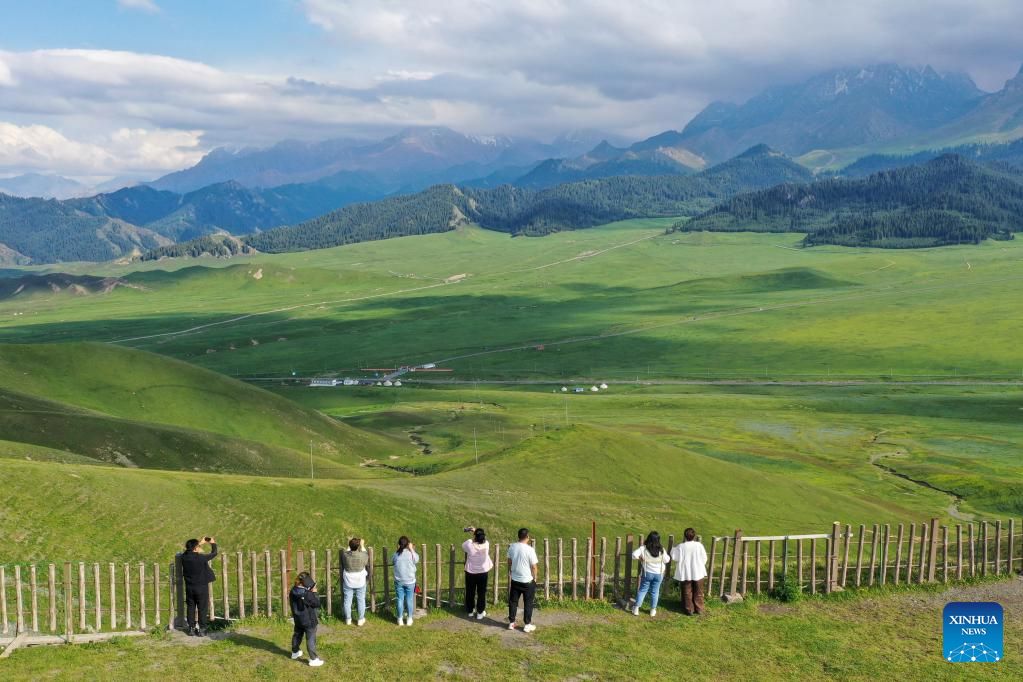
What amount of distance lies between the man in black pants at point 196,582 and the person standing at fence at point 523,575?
10472 millimetres

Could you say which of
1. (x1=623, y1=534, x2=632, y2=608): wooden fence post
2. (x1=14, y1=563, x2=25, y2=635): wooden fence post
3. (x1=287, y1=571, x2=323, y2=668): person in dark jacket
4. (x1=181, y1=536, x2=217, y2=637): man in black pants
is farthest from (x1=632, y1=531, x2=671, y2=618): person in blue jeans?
(x1=14, y1=563, x2=25, y2=635): wooden fence post

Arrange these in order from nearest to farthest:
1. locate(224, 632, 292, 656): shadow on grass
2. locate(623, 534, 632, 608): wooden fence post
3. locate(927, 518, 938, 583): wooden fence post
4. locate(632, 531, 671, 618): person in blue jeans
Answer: locate(224, 632, 292, 656): shadow on grass → locate(632, 531, 671, 618): person in blue jeans → locate(623, 534, 632, 608): wooden fence post → locate(927, 518, 938, 583): wooden fence post

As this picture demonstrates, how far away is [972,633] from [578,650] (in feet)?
48.3

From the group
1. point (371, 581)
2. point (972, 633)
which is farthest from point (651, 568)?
point (972, 633)

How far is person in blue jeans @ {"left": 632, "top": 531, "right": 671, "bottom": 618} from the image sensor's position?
32.7 m

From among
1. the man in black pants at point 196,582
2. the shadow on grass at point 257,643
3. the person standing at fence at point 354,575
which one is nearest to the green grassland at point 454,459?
the man in black pants at point 196,582

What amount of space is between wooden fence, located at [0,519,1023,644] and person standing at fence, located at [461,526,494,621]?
51.4 inches

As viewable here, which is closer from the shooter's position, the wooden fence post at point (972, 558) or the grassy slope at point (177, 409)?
the wooden fence post at point (972, 558)

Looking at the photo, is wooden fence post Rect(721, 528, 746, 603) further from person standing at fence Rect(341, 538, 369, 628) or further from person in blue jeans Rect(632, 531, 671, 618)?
person standing at fence Rect(341, 538, 369, 628)

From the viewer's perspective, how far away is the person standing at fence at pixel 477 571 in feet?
105

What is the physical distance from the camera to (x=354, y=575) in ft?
103

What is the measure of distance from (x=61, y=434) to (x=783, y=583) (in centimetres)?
6544

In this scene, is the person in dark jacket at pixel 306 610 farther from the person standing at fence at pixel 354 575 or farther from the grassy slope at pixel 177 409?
the grassy slope at pixel 177 409

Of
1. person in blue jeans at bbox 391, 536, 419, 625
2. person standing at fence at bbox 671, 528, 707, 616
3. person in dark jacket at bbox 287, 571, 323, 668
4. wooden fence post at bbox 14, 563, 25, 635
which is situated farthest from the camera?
person standing at fence at bbox 671, 528, 707, 616
